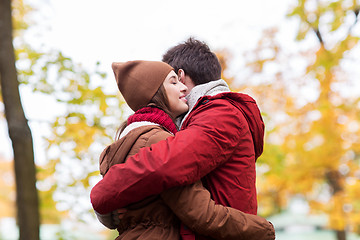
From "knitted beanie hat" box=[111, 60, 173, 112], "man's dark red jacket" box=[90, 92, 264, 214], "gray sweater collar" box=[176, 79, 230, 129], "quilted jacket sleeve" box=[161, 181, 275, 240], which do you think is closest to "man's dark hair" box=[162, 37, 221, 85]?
"gray sweater collar" box=[176, 79, 230, 129]

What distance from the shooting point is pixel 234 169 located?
2.04m

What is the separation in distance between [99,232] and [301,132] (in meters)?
24.9

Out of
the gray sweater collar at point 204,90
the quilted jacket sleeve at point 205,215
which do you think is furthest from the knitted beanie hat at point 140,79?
the quilted jacket sleeve at point 205,215

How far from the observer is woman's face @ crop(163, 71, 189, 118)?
7.46ft

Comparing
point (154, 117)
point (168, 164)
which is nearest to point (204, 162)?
point (168, 164)

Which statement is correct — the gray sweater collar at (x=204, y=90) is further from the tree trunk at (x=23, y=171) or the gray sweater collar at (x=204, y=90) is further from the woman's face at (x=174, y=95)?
the tree trunk at (x=23, y=171)

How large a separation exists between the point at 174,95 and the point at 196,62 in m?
0.33

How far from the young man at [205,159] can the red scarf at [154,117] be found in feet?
0.34

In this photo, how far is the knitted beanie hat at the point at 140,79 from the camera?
2.22 m

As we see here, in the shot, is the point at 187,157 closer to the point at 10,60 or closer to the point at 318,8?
the point at 10,60

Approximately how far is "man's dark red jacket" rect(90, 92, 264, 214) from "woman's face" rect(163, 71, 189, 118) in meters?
0.18

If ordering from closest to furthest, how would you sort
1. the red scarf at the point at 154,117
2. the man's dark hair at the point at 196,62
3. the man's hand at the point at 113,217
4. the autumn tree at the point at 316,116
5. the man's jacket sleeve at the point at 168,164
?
the man's jacket sleeve at the point at 168,164 → the man's hand at the point at 113,217 → the red scarf at the point at 154,117 → the man's dark hair at the point at 196,62 → the autumn tree at the point at 316,116

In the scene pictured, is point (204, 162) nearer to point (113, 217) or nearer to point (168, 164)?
point (168, 164)

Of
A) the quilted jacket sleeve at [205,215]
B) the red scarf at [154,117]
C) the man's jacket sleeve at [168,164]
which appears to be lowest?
the quilted jacket sleeve at [205,215]
